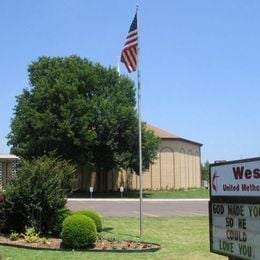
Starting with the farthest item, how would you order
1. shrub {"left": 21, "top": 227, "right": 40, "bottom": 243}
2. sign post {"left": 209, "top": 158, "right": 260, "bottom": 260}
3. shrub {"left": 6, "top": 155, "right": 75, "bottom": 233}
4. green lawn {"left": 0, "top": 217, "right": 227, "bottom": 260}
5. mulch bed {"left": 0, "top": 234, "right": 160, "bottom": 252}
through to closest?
shrub {"left": 6, "top": 155, "right": 75, "bottom": 233}
shrub {"left": 21, "top": 227, "right": 40, "bottom": 243}
mulch bed {"left": 0, "top": 234, "right": 160, "bottom": 252}
green lawn {"left": 0, "top": 217, "right": 227, "bottom": 260}
sign post {"left": 209, "top": 158, "right": 260, "bottom": 260}

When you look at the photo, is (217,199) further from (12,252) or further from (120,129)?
(120,129)

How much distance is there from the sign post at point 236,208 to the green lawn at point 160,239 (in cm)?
641

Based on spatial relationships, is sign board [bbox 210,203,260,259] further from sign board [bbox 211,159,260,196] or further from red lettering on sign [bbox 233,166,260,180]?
red lettering on sign [bbox 233,166,260,180]

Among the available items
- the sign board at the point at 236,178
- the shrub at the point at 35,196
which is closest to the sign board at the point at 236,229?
the sign board at the point at 236,178

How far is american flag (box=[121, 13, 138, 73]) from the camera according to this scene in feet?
62.6

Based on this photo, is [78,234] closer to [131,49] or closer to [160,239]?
[160,239]

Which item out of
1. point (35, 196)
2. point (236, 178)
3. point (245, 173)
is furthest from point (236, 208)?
point (35, 196)

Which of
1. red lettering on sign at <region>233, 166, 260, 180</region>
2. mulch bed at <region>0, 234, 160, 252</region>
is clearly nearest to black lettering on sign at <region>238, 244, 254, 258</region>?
red lettering on sign at <region>233, 166, 260, 180</region>

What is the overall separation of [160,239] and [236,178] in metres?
11.1

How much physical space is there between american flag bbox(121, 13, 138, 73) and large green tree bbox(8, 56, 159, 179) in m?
32.6

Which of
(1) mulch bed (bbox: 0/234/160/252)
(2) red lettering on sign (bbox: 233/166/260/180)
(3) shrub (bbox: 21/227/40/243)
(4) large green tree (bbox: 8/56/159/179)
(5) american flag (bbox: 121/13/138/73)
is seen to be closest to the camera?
(2) red lettering on sign (bbox: 233/166/260/180)

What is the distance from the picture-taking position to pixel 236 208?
22.9ft

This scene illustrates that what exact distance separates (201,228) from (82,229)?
7.16 metres

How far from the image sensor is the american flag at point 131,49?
62.6 feet
